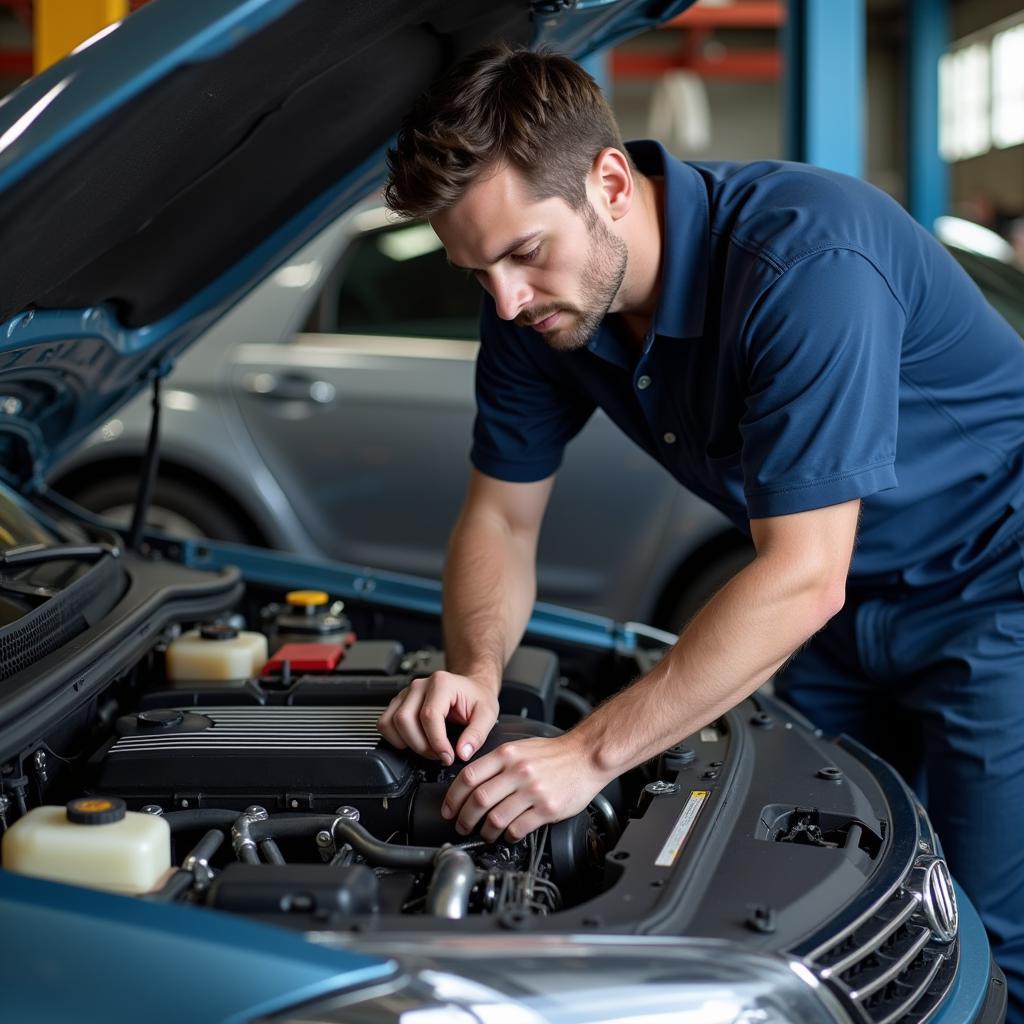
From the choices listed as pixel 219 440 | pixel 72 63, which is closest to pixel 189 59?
pixel 72 63

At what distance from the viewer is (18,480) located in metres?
2.29

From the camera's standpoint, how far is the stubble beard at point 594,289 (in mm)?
1604

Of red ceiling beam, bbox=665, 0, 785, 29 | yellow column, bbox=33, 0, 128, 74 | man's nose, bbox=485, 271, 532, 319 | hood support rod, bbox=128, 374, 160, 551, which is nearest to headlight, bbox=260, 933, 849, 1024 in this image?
man's nose, bbox=485, 271, 532, 319

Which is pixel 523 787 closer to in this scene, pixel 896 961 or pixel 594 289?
pixel 896 961

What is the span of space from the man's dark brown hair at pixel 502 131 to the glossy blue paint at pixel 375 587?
0.81 m

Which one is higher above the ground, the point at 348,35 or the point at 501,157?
the point at 348,35

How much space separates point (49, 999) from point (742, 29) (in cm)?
1581

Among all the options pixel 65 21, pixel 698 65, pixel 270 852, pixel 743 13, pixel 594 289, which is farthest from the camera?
pixel 698 65

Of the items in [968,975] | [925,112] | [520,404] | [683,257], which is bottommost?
[968,975]

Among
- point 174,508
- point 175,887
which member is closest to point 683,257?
point 175,887

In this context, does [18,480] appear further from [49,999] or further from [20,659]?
[49,999]

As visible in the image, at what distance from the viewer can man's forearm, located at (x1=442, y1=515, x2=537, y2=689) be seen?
1847 mm

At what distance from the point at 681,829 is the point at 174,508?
2.72 metres

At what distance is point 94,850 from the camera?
3.96 ft
